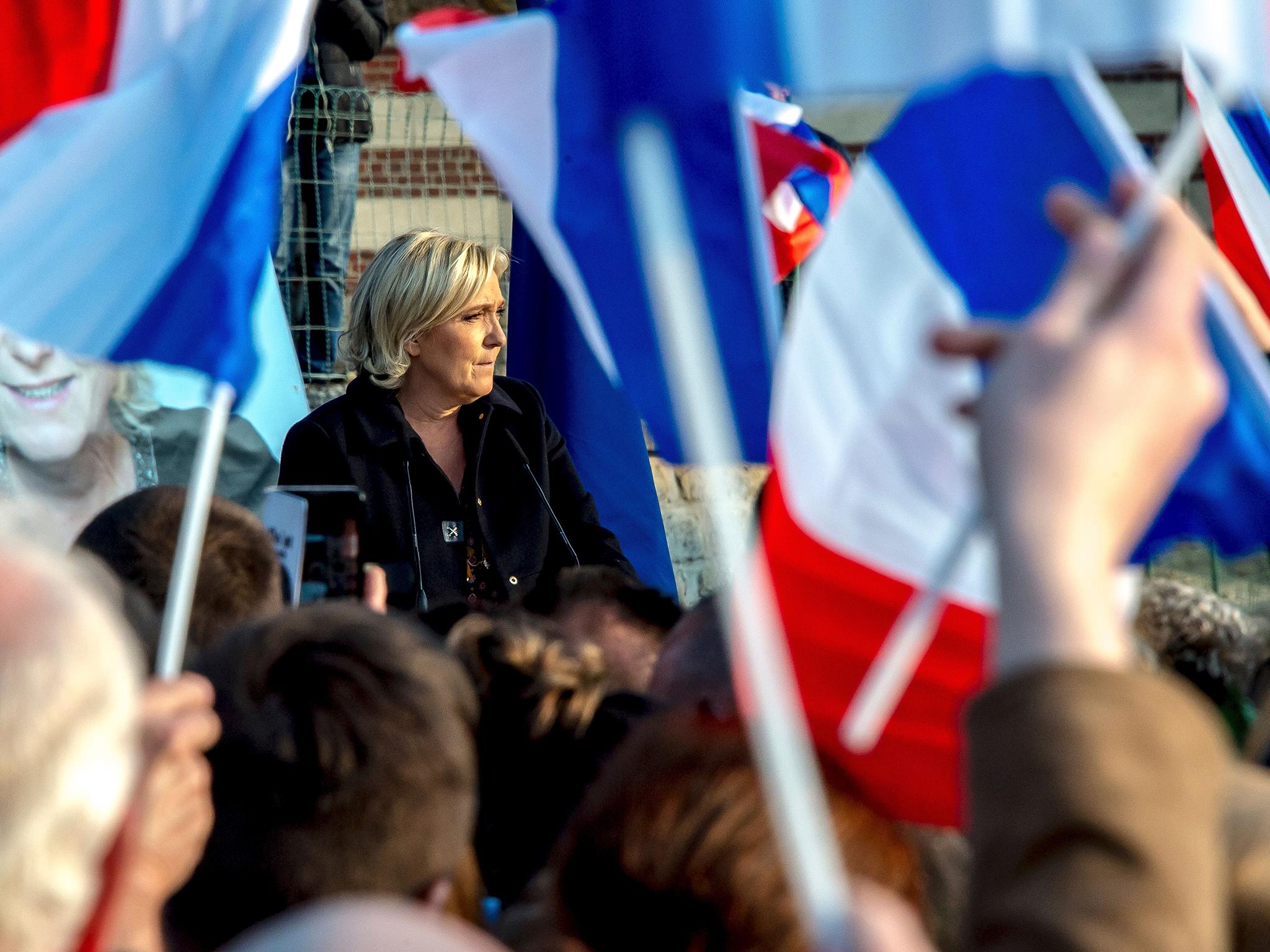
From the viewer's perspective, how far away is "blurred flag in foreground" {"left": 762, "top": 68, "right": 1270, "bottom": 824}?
68.3 inches

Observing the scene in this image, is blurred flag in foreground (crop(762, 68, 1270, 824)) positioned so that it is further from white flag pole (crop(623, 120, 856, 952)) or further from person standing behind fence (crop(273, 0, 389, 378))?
Answer: person standing behind fence (crop(273, 0, 389, 378))

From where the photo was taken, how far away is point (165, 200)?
2520 millimetres

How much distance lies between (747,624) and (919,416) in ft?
2.16

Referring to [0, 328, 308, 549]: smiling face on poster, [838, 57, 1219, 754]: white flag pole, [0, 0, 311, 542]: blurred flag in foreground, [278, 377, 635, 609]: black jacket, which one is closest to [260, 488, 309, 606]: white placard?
[0, 0, 311, 542]: blurred flag in foreground

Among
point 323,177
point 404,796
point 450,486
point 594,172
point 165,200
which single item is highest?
point 594,172

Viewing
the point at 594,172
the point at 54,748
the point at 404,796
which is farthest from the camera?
the point at 594,172

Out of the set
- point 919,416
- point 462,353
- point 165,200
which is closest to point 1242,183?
point 462,353

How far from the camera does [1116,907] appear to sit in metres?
0.95

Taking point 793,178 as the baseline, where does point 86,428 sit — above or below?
below

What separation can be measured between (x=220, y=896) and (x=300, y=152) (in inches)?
197

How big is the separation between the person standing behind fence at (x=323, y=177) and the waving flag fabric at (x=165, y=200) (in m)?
3.57

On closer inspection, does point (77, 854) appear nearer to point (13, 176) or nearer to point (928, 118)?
point (928, 118)

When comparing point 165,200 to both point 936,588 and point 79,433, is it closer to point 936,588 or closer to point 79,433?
point 936,588

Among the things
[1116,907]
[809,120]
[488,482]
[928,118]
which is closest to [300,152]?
[488,482]
